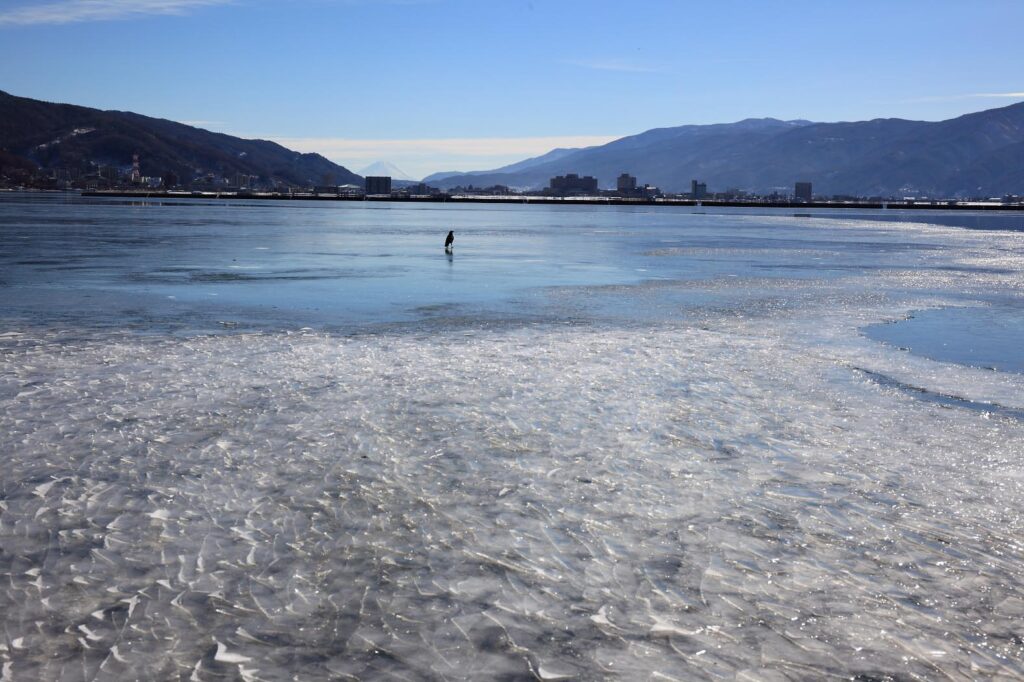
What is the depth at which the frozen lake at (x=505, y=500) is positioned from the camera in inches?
209

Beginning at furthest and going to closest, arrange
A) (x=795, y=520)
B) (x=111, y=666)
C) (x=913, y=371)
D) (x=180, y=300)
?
(x=180, y=300), (x=913, y=371), (x=795, y=520), (x=111, y=666)

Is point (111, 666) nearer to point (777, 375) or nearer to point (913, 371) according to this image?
point (777, 375)

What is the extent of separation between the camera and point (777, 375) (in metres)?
13.5

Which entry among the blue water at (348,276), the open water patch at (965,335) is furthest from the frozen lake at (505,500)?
the blue water at (348,276)

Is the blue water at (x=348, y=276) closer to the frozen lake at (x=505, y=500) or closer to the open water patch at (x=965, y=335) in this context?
the frozen lake at (x=505, y=500)

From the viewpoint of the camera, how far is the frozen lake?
5305 mm

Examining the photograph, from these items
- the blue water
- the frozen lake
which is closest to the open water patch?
the frozen lake

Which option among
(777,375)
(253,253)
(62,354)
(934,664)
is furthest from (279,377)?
(253,253)

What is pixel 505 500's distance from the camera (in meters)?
7.86

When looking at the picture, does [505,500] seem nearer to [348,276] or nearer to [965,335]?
[965,335]

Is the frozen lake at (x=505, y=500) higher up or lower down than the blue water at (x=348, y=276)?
lower down

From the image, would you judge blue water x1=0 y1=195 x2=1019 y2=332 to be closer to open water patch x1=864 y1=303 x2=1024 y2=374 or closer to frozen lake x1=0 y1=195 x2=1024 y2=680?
frozen lake x1=0 y1=195 x2=1024 y2=680

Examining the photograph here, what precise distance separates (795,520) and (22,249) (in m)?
38.8

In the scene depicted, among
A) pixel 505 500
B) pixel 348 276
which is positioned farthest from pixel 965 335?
pixel 348 276
